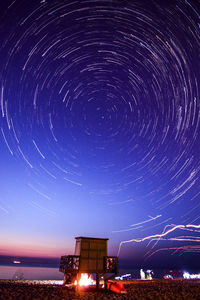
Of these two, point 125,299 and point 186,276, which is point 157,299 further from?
point 186,276

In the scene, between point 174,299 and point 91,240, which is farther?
point 91,240

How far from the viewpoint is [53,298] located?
43.1 ft

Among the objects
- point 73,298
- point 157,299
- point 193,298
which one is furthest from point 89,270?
point 193,298

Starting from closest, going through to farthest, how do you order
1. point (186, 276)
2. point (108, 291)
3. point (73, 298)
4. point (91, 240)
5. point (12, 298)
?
point (12, 298)
point (73, 298)
point (108, 291)
point (91, 240)
point (186, 276)

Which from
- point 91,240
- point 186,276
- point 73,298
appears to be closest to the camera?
point 73,298

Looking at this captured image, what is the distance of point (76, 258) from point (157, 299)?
7.02 m

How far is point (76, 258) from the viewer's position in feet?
59.8

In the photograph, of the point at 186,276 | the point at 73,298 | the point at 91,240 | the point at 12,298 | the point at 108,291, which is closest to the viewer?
the point at 12,298

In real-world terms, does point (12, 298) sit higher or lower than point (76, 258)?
lower

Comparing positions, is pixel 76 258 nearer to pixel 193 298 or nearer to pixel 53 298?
pixel 53 298

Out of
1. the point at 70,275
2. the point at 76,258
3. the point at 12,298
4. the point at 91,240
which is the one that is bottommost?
the point at 12,298

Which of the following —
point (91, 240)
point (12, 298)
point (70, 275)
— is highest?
point (91, 240)

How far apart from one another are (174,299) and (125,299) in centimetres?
311

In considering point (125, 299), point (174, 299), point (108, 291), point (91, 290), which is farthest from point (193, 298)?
point (91, 290)
